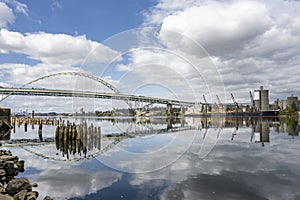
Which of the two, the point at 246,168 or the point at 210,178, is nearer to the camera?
the point at 210,178

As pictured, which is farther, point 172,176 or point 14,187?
point 172,176

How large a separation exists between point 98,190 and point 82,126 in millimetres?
22854

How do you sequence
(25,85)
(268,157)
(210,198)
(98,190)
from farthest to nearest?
(25,85) < (268,157) < (98,190) < (210,198)

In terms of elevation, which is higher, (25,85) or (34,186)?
(25,85)

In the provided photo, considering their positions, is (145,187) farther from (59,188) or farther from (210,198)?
(59,188)

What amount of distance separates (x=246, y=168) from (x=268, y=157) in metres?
4.95

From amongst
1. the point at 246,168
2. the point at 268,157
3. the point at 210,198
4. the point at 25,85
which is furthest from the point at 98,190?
the point at 25,85

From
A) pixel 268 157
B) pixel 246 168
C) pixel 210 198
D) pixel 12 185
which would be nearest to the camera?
pixel 210 198

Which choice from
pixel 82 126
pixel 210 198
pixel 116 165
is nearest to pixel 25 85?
pixel 82 126

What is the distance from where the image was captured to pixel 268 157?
64.0 feet

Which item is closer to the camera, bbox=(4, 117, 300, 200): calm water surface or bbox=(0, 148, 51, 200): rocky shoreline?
bbox=(0, 148, 51, 200): rocky shoreline

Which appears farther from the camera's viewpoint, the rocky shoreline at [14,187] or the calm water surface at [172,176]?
the calm water surface at [172,176]

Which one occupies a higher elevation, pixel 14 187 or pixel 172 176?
pixel 14 187

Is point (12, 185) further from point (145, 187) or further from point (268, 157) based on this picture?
point (268, 157)
